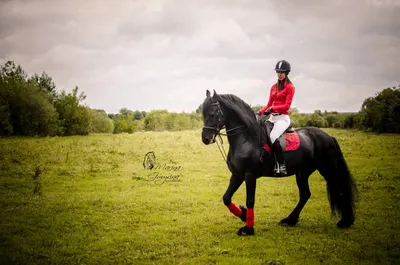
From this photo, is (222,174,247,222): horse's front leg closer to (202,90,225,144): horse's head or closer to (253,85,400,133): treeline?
(202,90,225,144): horse's head

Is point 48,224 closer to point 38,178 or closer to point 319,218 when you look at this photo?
point 38,178

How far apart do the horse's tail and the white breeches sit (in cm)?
211

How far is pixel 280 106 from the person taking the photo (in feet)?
24.5

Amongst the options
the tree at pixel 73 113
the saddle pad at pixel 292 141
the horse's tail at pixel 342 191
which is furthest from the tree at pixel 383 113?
the tree at pixel 73 113

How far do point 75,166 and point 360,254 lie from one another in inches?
611

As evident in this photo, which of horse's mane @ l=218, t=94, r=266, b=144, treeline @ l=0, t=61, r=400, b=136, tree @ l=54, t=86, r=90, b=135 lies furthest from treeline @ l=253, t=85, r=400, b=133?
horse's mane @ l=218, t=94, r=266, b=144

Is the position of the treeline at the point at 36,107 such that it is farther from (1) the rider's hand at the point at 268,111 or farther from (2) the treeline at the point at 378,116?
(1) the rider's hand at the point at 268,111

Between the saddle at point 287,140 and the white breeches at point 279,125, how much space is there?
126 mm

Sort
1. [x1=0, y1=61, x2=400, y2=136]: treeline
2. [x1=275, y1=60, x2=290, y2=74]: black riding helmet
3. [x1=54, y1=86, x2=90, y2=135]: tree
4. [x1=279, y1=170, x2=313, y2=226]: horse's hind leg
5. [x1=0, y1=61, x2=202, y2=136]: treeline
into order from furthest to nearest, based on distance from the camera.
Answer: [x1=54, y1=86, x2=90, y2=135]: tree < [x1=0, y1=61, x2=400, y2=136]: treeline < [x1=0, y1=61, x2=202, y2=136]: treeline < [x1=279, y1=170, x2=313, y2=226]: horse's hind leg < [x1=275, y1=60, x2=290, y2=74]: black riding helmet

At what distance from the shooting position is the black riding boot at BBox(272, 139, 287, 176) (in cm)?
743

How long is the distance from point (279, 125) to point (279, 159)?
3.14 feet

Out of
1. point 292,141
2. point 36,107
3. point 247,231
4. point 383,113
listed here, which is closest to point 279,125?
point 292,141

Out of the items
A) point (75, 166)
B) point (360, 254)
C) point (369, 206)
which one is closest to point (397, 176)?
point (369, 206)

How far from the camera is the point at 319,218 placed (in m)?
8.87
